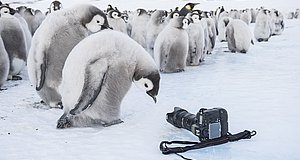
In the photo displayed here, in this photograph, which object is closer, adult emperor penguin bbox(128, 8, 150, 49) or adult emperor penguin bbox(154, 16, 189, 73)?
adult emperor penguin bbox(154, 16, 189, 73)

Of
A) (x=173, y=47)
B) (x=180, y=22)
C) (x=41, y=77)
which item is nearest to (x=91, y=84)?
(x=41, y=77)

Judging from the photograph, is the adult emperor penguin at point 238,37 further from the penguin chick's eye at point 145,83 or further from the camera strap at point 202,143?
the camera strap at point 202,143

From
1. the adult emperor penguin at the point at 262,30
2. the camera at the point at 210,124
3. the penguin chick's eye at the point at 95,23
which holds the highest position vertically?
the penguin chick's eye at the point at 95,23

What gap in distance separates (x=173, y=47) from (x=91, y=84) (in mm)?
2449

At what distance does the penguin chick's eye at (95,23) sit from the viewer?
2.91 meters

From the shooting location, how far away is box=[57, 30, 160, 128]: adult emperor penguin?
7.94ft

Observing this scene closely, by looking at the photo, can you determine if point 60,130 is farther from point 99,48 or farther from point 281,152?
point 281,152

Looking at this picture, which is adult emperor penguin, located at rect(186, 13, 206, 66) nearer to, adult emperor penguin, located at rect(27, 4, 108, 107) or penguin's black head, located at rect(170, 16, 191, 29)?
penguin's black head, located at rect(170, 16, 191, 29)

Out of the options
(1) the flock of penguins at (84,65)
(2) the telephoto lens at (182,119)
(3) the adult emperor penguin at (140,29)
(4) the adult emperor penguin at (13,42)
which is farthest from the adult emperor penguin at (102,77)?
(3) the adult emperor penguin at (140,29)

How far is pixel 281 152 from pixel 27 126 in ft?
4.99

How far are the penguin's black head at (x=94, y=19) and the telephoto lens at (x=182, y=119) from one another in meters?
0.85

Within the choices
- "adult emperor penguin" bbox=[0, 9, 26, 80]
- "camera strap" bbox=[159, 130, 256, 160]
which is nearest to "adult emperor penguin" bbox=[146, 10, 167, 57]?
"adult emperor penguin" bbox=[0, 9, 26, 80]

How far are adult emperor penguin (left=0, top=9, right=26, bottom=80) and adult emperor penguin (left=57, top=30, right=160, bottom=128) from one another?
2001mm

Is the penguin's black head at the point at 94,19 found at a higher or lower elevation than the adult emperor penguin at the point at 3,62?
higher
